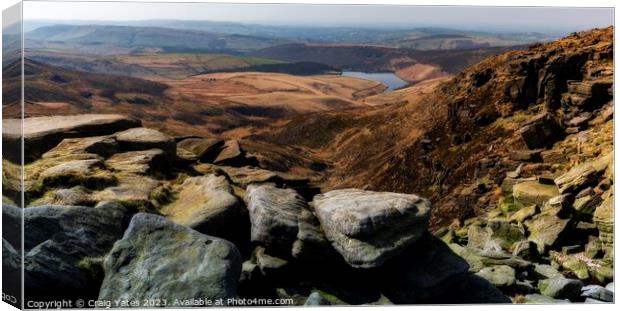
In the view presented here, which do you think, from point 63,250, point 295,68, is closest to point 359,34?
point 295,68

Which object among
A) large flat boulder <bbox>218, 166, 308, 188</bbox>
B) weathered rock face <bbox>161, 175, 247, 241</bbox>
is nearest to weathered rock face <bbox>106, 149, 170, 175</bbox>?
weathered rock face <bbox>161, 175, 247, 241</bbox>

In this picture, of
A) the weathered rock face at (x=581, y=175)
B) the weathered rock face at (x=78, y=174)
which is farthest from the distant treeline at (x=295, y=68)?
the weathered rock face at (x=581, y=175)

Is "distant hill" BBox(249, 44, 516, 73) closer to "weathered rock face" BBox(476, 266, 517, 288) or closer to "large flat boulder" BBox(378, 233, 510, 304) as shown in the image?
"weathered rock face" BBox(476, 266, 517, 288)

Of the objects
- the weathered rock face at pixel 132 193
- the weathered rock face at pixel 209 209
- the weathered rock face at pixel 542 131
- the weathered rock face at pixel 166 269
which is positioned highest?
the weathered rock face at pixel 542 131

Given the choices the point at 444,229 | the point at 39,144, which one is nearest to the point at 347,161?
the point at 444,229

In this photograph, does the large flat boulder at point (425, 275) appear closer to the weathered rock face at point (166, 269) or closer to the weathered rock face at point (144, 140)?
the weathered rock face at point (166, 269)

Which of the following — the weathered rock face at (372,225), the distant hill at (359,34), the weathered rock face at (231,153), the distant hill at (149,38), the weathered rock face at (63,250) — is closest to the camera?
the weathered rock face at (63,250)

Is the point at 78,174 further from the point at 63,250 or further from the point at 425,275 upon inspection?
the point at 425,275
